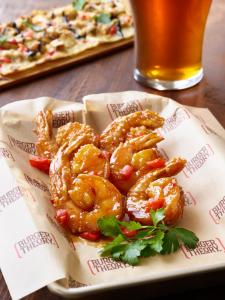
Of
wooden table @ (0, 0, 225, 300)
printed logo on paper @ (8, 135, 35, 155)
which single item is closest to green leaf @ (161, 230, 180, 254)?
printed logo on paper @ (8, 135, 35, 155)

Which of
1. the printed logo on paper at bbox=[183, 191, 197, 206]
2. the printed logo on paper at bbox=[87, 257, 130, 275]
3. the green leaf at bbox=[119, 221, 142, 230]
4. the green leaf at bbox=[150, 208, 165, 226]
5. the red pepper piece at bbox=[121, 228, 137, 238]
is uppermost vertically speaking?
the green leaf at bbox=[150, 208, 165, 226]

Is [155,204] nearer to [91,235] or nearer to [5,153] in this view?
[91,235]

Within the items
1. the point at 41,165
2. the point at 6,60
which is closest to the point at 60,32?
the point at 6,60

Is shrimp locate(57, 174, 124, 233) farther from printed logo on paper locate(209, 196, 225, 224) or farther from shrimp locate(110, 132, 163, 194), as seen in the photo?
printed logo on paper locate(209, 196, 225, 224)

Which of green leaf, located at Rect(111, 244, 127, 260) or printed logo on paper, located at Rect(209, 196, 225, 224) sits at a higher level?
green leaf, located at Rect(111, 244, 127, 260)

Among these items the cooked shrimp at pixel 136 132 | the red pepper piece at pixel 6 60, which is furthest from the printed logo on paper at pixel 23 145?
the red pepper piece at pixel 6 60

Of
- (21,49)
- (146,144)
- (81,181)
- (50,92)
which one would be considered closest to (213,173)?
(146,144)
